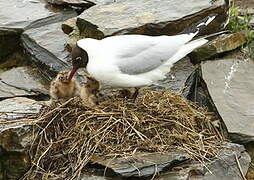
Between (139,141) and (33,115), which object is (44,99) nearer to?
(33,115)

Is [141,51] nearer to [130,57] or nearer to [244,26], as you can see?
[130,57]

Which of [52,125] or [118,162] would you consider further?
[52,125]

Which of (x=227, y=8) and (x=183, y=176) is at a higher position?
(x=227, y=8)

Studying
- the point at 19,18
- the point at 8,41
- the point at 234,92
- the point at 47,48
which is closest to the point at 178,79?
the point at 234,92

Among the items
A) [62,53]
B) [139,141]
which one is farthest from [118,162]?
[62,53]

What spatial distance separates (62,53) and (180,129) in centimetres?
190

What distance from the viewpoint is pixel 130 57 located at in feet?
18.5

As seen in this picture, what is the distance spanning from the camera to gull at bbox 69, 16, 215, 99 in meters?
5.50

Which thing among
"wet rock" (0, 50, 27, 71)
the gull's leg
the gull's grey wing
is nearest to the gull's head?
the gull's grey wing

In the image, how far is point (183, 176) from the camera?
197 inches

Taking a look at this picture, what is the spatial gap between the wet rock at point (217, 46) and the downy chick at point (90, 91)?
4.19 feet

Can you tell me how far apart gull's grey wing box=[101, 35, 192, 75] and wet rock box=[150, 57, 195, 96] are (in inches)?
23.2

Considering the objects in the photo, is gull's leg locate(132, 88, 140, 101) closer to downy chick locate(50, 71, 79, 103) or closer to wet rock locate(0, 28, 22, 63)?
downy chick locate(50, 71, 79, 103)

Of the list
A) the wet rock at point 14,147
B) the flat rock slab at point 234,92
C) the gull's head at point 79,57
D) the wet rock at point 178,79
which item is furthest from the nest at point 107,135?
the wet rock at point 178,79
